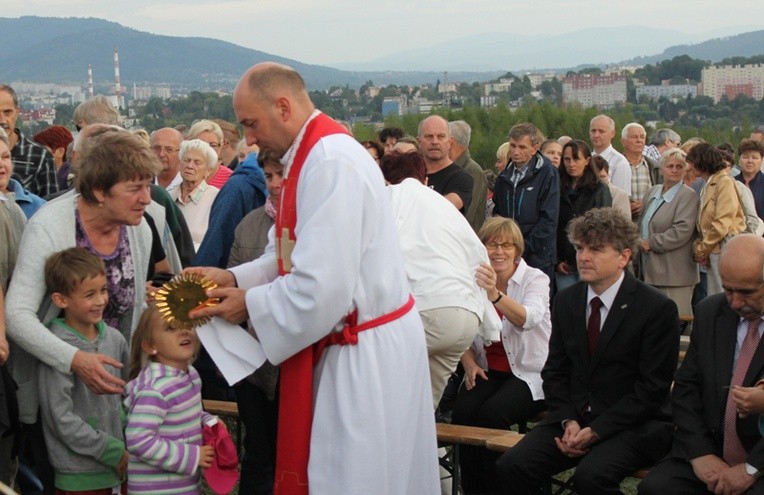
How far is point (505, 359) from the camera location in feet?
19.9

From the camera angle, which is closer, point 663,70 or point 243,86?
point 243,86

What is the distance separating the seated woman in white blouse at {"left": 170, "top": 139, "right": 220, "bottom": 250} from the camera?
24.4 feet

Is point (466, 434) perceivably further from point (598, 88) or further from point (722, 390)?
point (598, 88)

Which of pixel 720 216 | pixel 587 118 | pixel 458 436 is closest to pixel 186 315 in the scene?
pixel 458 436

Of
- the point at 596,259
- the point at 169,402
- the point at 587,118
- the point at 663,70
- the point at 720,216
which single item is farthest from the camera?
the point at 663,70

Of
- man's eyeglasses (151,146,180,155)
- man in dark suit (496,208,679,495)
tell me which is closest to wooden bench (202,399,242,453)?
man in dark suit (496,208,679,495)

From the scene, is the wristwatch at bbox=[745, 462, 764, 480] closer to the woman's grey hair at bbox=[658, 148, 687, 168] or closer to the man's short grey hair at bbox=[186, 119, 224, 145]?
the woman's grey hair at bbox=[658, 148, 687, 168]

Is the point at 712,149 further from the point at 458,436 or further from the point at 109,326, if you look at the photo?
the point at 109,326

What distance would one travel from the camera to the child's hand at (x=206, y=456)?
441 cm

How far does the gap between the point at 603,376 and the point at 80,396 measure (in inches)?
96.4

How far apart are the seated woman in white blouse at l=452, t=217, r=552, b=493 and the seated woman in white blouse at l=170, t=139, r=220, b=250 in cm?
221

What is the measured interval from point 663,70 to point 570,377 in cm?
12297

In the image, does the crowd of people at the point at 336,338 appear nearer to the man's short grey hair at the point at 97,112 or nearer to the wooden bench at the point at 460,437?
the wooden bench at the point at 460,437

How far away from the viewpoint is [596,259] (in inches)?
205
